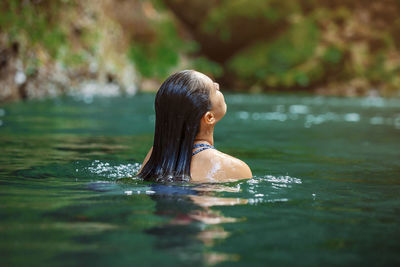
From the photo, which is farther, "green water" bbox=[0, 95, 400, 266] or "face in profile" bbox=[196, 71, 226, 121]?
→ "face in profile" bbox=[196, 71, 226, 121]

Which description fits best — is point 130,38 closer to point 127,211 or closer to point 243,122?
point 243,122

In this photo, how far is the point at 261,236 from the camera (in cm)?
271

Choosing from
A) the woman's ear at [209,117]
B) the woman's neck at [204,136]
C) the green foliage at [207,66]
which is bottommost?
the woman's neck at [204,136]

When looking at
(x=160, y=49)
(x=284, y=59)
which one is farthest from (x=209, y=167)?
(x=160, y=49)

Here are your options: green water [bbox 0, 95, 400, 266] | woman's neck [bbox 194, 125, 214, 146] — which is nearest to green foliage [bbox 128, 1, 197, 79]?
green water [bbox 0, 95, 400, 266]

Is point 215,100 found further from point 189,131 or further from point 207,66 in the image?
point 207,66

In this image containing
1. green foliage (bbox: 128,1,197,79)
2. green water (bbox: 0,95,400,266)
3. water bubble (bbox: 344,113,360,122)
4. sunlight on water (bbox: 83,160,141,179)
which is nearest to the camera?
green water (bbox: 0,95,400,266)

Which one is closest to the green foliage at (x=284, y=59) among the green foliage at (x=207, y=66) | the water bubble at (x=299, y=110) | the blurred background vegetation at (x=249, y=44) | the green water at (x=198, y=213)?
the blurred background vegetation at (x=249, y=44)

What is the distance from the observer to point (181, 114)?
3.81 m

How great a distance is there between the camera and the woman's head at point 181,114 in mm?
3801

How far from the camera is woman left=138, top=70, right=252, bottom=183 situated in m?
3.80

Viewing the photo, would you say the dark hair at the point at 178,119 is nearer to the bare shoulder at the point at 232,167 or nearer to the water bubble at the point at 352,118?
the bare shoulder at the point at 232,167

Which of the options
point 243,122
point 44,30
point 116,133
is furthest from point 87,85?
point 116,133

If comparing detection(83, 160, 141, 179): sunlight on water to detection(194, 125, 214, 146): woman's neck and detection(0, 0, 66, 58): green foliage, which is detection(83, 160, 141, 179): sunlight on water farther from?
detection(0, 0, 66, 58): green foliage
